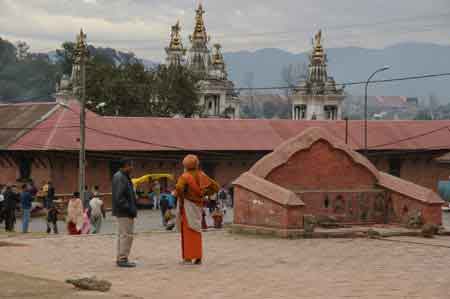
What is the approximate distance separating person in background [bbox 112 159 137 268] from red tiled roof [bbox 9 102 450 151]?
26447mm

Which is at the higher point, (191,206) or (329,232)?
(191,206)

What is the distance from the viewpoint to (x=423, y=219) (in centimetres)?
1992

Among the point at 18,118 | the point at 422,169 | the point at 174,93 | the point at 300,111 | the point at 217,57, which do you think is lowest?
the point at 422,169

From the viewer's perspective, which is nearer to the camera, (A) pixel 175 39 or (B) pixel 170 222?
(B) pixel 170 222

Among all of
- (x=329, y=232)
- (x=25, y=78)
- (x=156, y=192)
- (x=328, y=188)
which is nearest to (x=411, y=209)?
(x=328, y=188)

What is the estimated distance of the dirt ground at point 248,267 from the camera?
11.0 meters

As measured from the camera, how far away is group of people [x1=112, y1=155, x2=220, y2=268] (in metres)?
13.0

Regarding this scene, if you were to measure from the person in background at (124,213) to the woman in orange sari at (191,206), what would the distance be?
0.79 m

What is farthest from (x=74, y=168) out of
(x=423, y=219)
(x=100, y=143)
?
(x=423, y=219)

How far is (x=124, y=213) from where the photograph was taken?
13.0 m

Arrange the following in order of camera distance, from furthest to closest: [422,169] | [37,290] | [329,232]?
[422,169]
[329,232]
[37,290]

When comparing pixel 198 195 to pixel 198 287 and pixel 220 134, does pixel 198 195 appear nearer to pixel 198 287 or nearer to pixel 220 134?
pixel 198 287

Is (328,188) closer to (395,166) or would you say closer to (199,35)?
(395,166)

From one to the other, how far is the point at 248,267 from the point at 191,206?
120cm
